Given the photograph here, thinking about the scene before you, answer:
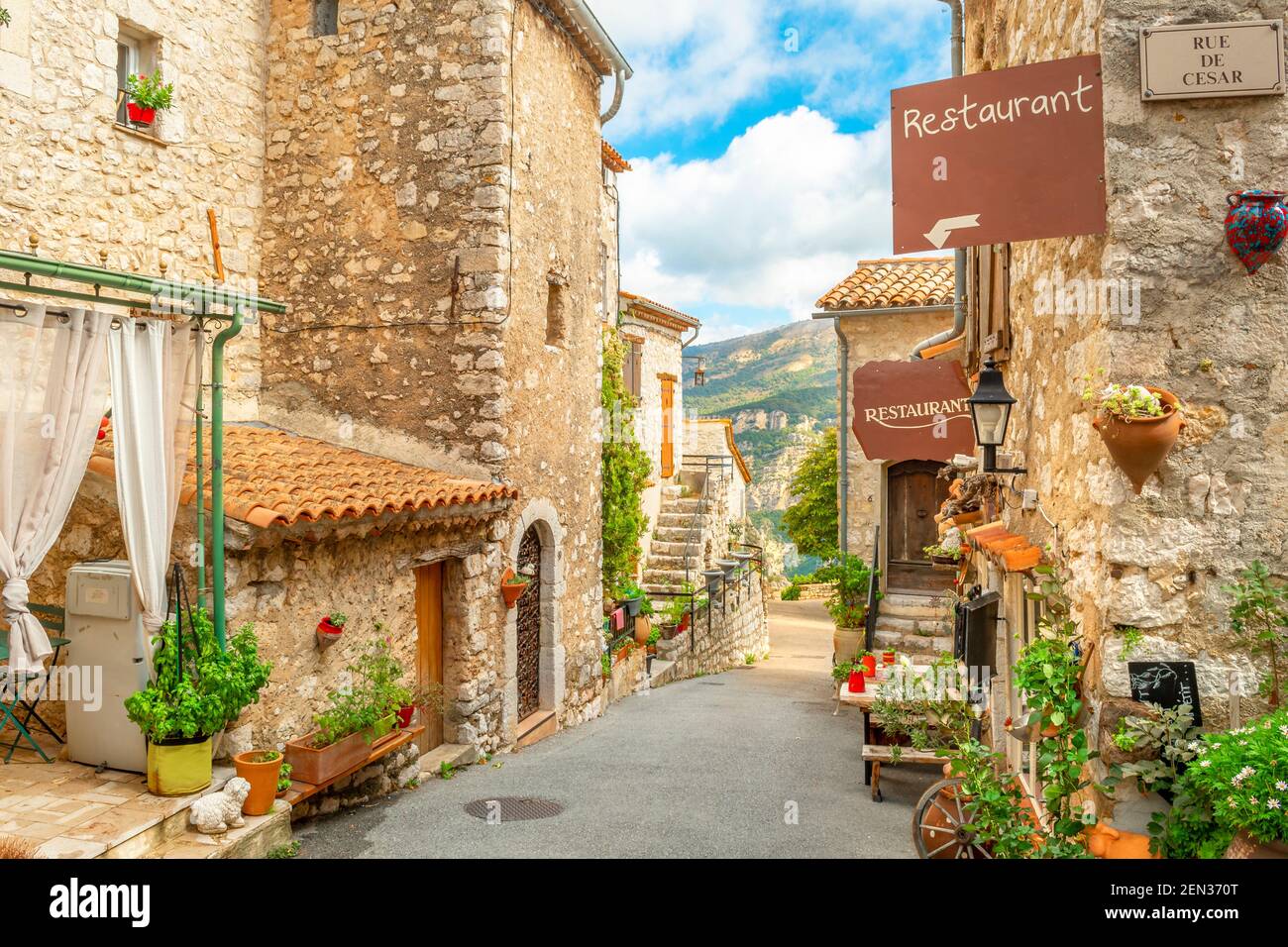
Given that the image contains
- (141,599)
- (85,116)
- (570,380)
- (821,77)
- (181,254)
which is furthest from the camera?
(821,77)

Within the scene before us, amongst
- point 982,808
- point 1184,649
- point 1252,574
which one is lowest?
point 982,808

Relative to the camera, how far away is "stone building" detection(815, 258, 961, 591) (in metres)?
14.4

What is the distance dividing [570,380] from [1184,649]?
312 inches

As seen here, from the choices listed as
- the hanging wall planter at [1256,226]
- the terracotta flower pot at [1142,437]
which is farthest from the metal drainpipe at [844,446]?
the terracotta flower pot at [1142,437]

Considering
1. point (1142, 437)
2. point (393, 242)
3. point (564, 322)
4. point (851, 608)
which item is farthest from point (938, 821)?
point (851, 608)

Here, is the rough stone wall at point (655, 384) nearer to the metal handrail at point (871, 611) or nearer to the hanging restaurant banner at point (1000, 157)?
the metal handrail at point (871, 611)

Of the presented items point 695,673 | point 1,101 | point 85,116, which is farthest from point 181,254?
point 695,673

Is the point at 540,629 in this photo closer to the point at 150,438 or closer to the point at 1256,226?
the point at 150,438

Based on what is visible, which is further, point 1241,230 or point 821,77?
point 821,77

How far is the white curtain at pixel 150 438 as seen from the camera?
5398mm

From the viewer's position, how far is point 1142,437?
3.55 m

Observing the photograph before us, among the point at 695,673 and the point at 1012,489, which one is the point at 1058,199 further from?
the point at 695,673

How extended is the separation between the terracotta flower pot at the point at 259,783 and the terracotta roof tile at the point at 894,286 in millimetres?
11727

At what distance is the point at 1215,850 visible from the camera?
3320mm
